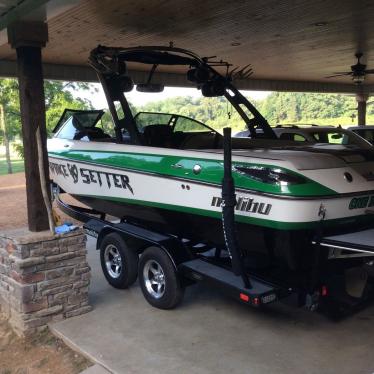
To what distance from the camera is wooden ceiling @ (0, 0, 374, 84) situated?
7141mm

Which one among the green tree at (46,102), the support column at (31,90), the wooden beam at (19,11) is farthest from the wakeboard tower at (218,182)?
the green tree at (46,102)

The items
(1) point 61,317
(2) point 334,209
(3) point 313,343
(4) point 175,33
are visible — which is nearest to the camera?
(2) point 334,209

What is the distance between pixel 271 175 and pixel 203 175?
767mm

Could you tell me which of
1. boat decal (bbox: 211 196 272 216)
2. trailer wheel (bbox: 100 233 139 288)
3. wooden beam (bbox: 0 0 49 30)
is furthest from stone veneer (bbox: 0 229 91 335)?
wooden beam (bbox: 0 0 49 30)

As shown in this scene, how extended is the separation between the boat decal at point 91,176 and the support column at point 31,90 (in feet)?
2.99

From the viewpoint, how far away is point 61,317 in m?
4.99

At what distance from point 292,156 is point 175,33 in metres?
5.35

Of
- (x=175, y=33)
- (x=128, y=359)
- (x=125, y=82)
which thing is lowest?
(x=128, y=359)

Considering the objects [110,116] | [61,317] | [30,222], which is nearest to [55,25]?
[110,116]

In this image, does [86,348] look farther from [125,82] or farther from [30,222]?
[125,82]

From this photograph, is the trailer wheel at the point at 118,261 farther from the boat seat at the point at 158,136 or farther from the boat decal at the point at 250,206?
the boat decal at the point at 250,206

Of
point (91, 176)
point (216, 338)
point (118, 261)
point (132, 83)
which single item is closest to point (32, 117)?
point (91, 176)

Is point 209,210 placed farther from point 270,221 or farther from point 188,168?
point 270,221

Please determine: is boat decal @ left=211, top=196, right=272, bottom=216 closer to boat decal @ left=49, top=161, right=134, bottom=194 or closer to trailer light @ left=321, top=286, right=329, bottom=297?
trailer light @ left=321, top=286, right=329, bottom=297
